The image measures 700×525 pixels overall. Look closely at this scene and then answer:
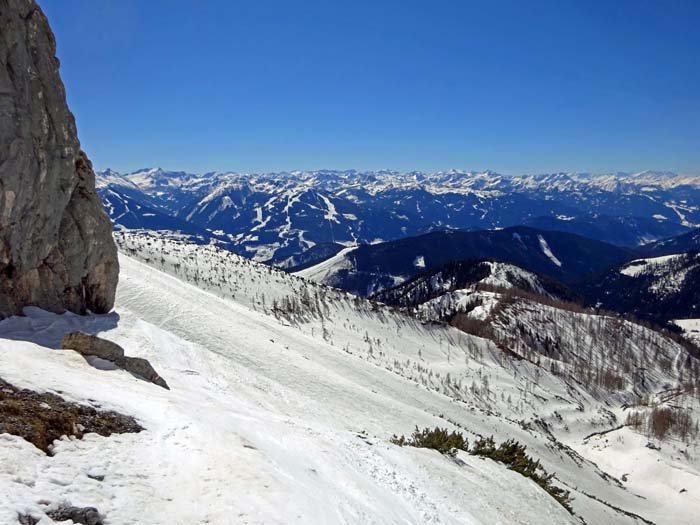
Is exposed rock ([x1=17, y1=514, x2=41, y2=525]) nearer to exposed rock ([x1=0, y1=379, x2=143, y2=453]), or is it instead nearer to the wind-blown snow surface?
the wind-blown snow surface

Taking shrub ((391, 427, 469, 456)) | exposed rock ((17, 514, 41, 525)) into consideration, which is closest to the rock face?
exposed rock ((17, 514, 41, 525))

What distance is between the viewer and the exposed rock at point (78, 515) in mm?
8148

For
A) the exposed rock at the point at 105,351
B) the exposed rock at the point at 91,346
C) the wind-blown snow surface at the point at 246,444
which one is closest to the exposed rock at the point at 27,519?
the wind-blown snow surface at the point at 246,444

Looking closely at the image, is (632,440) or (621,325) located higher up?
(621,325)

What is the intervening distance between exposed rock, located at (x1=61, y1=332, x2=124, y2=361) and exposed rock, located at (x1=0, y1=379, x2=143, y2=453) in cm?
678

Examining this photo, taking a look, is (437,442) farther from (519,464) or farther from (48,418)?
(48,418)

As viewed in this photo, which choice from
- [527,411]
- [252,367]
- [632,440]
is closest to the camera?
[252,367]

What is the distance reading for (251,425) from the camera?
17.2 m

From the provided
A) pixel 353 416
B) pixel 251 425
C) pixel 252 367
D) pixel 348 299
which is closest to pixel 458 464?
pixel 353 416

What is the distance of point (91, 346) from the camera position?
18641mm

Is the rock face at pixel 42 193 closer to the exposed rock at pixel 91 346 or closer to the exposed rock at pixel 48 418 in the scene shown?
the exposed rock at pixel 91 346

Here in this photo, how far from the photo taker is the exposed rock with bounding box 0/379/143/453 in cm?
1001

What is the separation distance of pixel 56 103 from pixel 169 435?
78.8 ft

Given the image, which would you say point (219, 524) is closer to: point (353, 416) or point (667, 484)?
point (353, 416)
